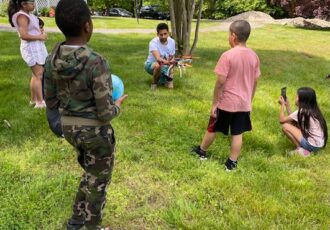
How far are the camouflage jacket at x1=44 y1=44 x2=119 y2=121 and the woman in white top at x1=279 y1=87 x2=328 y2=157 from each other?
2920 mm

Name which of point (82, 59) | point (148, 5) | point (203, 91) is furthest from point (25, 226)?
point (148, 5)

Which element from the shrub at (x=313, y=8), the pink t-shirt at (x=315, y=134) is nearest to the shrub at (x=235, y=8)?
the shrub at (x=313, y=8)

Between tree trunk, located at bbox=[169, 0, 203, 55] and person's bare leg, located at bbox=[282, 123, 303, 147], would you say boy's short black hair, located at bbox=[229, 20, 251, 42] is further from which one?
tree trunk, located at bbox=[169, 0, 203, 55]

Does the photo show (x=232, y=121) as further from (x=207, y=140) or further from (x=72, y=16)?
(x=72, y=16)

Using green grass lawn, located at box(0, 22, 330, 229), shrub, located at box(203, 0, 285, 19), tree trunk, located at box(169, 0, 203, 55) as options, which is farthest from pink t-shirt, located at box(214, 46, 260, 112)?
shrub, located at box(203, 0, 285, 19)

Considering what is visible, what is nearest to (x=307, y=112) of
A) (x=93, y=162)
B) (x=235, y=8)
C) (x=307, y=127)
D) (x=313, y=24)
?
(x=307, y=127)

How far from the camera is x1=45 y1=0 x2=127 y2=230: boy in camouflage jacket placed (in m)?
2.47

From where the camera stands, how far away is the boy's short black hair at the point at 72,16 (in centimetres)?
244

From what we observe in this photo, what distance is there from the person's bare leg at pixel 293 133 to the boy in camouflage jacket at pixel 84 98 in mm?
2807

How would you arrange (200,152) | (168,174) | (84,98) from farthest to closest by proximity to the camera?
(200,152) → (168,174) → (84,98)

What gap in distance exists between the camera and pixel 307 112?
4.87m

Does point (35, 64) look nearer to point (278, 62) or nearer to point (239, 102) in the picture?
point (239, 102)

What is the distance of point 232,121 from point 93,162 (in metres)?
1.92

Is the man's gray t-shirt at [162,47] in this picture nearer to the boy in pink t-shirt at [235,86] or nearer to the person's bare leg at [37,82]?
the person's bare leg at [37,82]
